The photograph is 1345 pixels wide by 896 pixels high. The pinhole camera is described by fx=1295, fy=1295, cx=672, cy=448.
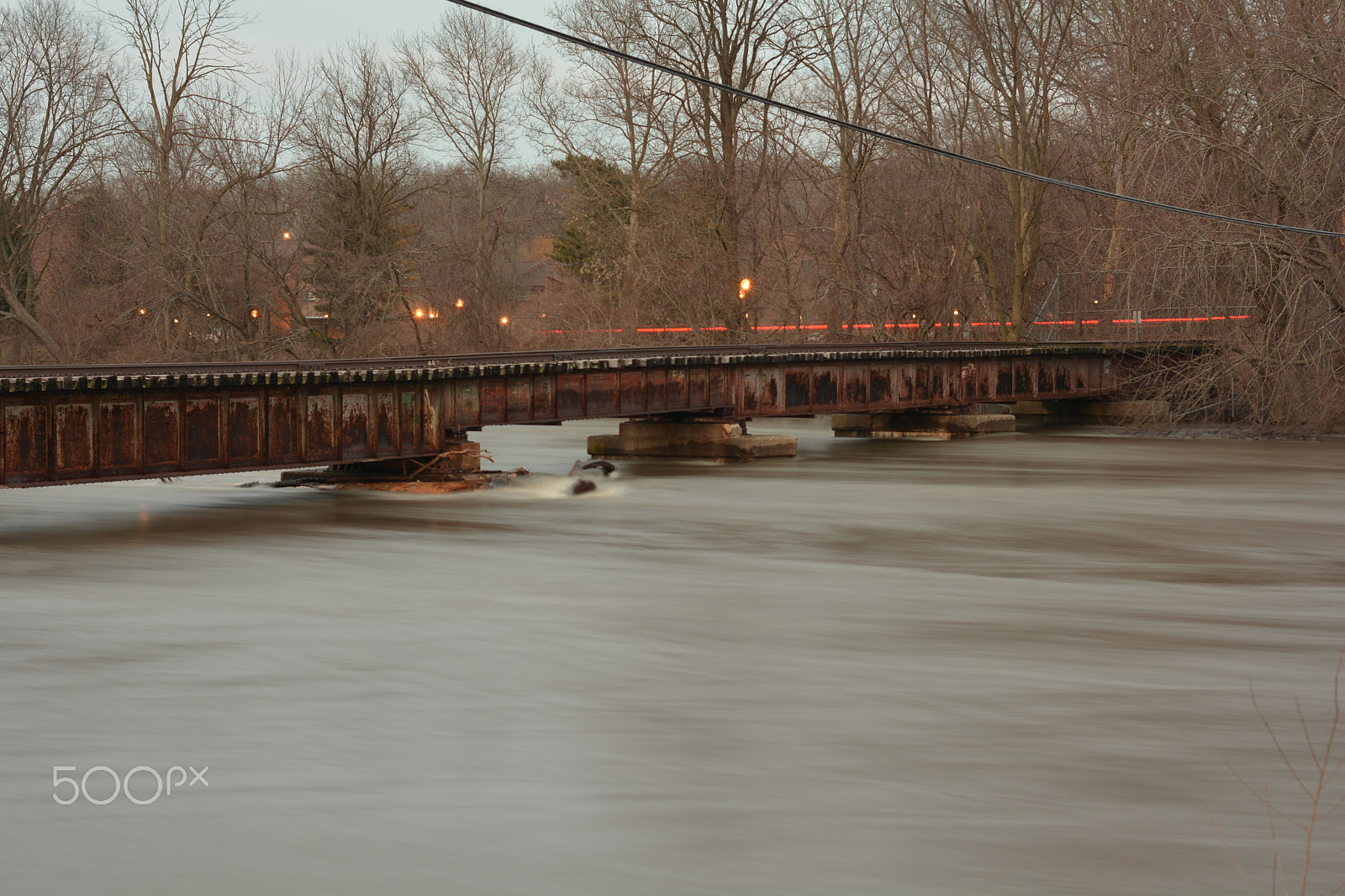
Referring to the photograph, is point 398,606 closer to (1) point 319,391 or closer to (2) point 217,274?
(1) point 319,391

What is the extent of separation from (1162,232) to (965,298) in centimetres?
2343

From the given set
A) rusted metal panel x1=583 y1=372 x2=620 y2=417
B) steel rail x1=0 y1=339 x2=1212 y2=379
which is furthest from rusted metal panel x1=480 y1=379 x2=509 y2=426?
rusted metal panel x1=583 y1=372 x2=620 y2=417

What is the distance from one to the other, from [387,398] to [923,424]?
22602mm

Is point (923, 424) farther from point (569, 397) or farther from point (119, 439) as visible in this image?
point (119, 439)

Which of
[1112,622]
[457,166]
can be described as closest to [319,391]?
[1112,622]

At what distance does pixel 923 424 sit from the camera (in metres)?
42.2

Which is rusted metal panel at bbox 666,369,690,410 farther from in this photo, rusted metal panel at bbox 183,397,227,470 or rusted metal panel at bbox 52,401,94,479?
rusted metal panel at bbox 52,401,94,479

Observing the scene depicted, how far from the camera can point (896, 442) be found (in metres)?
41.4

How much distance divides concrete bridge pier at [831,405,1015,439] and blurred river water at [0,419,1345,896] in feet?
65.2

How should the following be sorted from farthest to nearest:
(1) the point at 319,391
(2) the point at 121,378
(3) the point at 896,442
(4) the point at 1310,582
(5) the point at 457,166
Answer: (5) the point at 457,166 → (3) the point at 896,442 → (1) the point at 319,391 → (2) the point at 121,378 → (4) the point at 1310,582

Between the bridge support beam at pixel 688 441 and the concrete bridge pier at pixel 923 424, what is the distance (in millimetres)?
9065

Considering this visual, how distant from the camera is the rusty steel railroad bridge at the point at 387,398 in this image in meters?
19.4

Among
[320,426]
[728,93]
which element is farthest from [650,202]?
[320,426]

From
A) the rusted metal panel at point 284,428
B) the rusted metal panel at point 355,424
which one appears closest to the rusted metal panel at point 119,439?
the rusted metal panel at point 284,428
